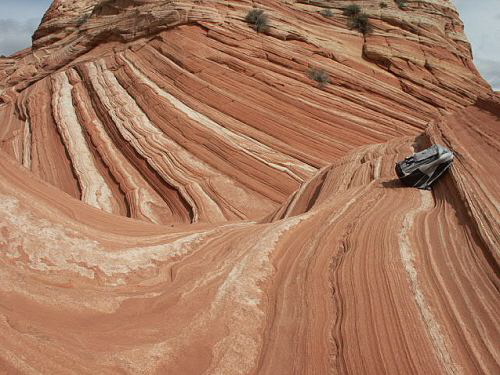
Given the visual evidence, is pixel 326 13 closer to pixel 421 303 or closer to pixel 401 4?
pixel 401 4

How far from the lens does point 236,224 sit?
825 centimetres

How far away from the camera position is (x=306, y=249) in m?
5.05

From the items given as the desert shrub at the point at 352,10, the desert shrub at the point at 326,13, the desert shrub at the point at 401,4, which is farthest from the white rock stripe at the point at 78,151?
the desert shrub at the point at 401,4

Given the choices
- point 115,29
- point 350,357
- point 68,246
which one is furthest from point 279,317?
point 115,29

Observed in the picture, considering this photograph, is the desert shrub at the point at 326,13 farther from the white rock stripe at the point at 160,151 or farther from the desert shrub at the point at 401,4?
the white rock stripe at the point at 160,151

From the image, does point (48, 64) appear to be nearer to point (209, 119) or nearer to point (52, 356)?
point (209, 119)

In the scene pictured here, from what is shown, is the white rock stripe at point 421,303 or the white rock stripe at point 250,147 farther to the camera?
the white rock stripe at point 250,147

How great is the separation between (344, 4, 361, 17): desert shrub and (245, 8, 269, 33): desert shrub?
6.50 meters

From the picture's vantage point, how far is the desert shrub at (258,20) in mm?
19109

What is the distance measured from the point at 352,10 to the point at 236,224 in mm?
19454

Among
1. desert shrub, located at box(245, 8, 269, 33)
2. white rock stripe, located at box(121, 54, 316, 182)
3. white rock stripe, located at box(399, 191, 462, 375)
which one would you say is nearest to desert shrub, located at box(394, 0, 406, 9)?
desert shrub, located at box(245, 8, 269, 33)

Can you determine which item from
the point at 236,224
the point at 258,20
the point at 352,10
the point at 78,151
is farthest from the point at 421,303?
the point at 352,10

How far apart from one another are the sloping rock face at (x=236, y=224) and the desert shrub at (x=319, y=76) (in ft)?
1.11

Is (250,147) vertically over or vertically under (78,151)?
Answer: over
